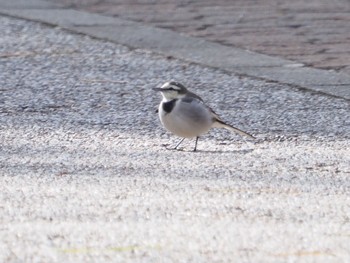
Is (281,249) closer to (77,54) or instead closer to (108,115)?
(108,115)

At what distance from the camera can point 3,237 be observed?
15.1ft

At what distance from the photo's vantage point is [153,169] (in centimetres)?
611

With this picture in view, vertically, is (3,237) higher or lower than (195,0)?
higher

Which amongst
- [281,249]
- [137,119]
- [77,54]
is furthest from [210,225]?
[77,54]

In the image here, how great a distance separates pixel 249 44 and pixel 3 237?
592 cm

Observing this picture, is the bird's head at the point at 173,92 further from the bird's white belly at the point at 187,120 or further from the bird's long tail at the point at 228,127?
the bird's long tail at the point at 228,127

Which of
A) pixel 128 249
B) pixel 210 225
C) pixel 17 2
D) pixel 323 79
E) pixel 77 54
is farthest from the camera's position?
pixel 17 2

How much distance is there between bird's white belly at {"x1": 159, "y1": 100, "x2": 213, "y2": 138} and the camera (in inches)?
266

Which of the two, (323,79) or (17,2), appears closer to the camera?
(323,79)

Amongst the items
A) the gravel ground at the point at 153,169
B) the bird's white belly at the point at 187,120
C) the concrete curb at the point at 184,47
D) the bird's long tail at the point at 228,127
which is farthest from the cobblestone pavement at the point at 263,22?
the bird's white belly at the point at 187,120

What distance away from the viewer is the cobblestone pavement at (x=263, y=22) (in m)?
10.0

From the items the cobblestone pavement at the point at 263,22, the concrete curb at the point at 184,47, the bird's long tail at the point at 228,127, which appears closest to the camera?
the bird's long tail at the point at 228,127

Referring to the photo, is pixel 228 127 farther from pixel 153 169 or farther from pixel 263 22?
pixel 263 22

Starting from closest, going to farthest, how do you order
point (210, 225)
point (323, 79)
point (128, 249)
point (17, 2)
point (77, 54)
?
point (128, 249) < point (210, 225) < point (323, 79) < point (77, 54) < point (17, 2)
